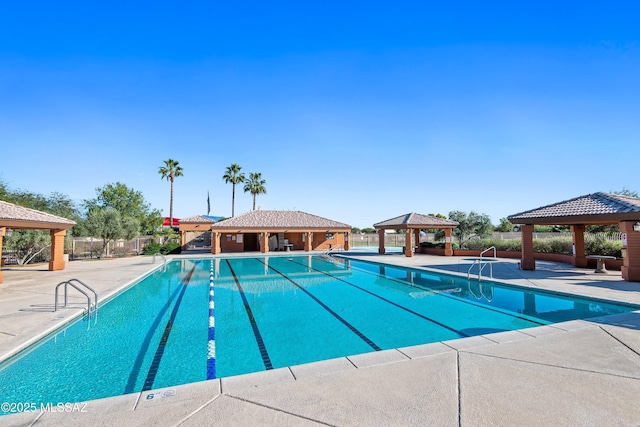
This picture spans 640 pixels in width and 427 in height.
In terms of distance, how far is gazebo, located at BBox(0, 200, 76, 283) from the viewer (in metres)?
13.4

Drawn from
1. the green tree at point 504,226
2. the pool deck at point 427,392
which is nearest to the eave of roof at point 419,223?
the pool deck at point 427,392

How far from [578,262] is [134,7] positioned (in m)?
22.2

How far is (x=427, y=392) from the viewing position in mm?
3439

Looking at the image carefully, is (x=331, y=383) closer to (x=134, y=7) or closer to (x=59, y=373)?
(x=59, y=373)

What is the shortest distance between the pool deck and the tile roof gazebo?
23086 mm

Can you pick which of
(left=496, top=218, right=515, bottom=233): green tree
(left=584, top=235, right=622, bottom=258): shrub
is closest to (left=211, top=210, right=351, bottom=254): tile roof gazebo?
(left=584, top=235, right=622, bottom=258): shrub

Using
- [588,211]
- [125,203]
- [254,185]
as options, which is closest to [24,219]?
[588,211]

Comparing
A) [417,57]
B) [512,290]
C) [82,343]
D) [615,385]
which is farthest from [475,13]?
[82,343]

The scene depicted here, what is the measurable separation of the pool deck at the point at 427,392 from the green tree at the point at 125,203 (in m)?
35.3

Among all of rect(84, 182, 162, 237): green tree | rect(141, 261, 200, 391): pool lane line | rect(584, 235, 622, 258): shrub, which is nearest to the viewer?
rect(141, 261, 200, 391): pool lane line

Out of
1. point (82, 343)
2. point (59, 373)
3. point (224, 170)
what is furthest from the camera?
point (224, 170)

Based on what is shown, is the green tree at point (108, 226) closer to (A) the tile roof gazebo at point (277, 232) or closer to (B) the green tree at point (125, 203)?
(A) the tile roof gazebo at point (277, 232)

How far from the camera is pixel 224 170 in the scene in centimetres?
4412

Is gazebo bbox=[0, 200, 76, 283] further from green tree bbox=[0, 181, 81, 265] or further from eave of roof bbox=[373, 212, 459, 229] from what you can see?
eave of roof bbox=[373, 212, 459, 229]
